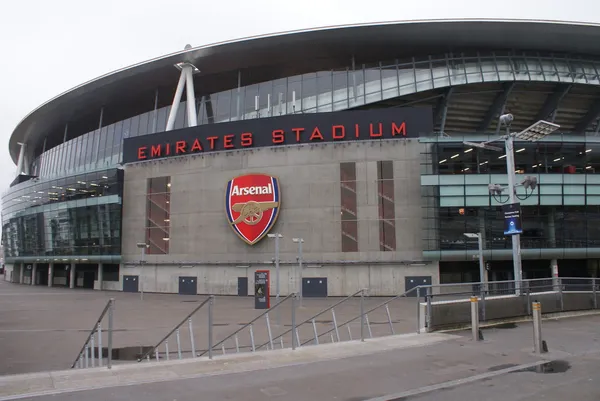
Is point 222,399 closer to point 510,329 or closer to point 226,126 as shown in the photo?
point 510,329

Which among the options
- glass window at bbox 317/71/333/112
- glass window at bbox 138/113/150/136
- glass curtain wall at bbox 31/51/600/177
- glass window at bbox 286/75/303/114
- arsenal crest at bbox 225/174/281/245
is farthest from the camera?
glass window at bbox 138/113/150/136

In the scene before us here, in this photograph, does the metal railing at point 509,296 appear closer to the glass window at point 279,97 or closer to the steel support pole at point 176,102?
the glass window at point 279,97

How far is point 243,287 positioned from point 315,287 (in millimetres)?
6014

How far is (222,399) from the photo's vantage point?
6.99 meters

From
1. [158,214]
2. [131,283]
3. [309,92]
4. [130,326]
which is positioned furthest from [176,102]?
[130,326]

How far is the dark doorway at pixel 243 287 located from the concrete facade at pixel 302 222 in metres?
0.38

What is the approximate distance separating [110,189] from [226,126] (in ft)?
46.5

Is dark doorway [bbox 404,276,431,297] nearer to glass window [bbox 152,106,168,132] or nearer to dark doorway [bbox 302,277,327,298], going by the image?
dark doorway [bbox 302,277,327,298]

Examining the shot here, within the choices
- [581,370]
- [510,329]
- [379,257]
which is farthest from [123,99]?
[581,370]

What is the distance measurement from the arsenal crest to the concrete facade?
0.62 m

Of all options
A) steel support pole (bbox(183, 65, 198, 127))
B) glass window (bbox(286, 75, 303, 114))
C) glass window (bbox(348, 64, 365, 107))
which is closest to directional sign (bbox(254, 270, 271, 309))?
glass window (bbox(286, 75, 303, 114))

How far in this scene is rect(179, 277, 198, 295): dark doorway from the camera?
38438 millimetres

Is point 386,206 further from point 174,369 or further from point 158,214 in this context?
point 174,369

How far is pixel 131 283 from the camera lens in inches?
1650
